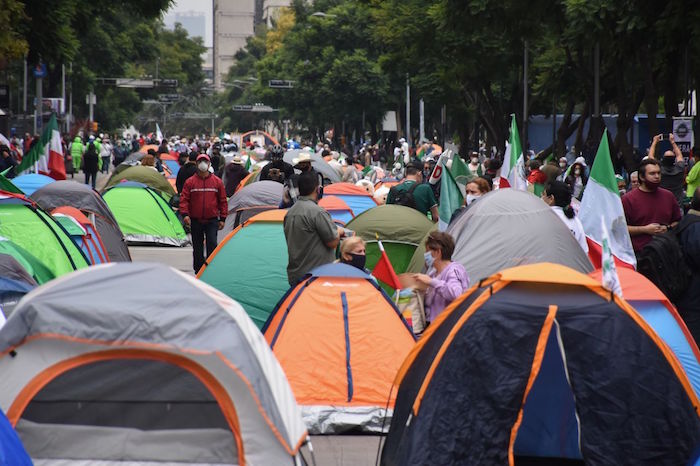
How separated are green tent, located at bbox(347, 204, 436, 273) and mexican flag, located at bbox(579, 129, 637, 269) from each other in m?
2.15

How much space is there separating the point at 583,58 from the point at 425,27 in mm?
6253

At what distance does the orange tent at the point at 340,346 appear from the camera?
9.55 metres

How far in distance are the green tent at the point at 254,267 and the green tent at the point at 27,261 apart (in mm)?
1533

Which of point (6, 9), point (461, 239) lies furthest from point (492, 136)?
point (461, 239)

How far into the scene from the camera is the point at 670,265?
10.3 metres

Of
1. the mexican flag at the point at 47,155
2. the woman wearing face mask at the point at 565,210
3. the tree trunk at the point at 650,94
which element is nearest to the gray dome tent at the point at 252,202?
the mexican flag at the point at 47,155

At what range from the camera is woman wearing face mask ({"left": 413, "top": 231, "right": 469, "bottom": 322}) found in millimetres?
9641

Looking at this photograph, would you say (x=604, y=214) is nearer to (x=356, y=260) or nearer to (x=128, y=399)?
(x=356, y=260)

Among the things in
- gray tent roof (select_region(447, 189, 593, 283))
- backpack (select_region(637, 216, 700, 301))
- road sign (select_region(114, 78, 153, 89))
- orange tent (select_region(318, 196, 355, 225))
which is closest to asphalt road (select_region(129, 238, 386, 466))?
backpack (select_region(637, 216, 700, 301))

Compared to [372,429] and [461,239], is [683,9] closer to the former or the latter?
[461,239]

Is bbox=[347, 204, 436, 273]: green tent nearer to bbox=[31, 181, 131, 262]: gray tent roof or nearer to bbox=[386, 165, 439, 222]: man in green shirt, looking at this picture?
bbox=[386, 165, 439, 222]: man in green shirt

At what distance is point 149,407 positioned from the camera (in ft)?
24.6

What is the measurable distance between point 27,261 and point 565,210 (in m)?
5.04

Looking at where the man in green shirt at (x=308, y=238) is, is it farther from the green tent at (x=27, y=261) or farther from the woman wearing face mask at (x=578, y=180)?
the woman wearing face mask at (x=578, y=180)
